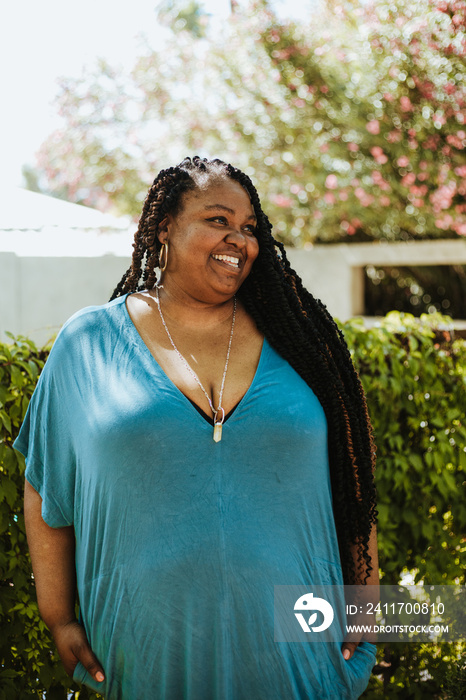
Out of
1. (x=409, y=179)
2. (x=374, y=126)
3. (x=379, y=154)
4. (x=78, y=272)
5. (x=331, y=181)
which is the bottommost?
(x=78, y=272)

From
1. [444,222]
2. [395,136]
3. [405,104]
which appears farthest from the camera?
[444,222]

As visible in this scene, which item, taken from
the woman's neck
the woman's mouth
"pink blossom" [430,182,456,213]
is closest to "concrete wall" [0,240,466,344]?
"pink blossom" [430,182,456,213]

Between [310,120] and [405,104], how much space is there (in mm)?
1378

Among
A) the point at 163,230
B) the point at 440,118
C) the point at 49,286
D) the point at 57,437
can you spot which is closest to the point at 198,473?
the point at 57,437

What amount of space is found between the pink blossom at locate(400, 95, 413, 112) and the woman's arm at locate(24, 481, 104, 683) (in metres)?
7.04

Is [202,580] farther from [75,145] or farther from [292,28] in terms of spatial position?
[75,145]

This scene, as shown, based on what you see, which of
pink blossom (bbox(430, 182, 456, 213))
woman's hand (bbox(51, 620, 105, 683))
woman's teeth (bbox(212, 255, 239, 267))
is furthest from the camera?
pink blossom (bbox(430, 182, 456, 213))

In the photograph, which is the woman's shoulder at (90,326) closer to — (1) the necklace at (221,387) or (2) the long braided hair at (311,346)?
(1) the necklace at (221,387)

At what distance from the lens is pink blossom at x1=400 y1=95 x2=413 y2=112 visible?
7.92 meters

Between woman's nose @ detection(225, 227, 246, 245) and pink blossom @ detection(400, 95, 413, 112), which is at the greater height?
pink blossom @ detection(400, 95, 413, 112)

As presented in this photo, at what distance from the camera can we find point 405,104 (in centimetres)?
795

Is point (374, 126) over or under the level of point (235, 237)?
over

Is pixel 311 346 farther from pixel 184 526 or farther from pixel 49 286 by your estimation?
pixel 49 286

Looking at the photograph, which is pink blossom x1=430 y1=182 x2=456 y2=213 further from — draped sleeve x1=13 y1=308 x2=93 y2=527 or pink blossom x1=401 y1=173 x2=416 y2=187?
draped sleeve x1=13 y1=308 x2=93 y2=527
